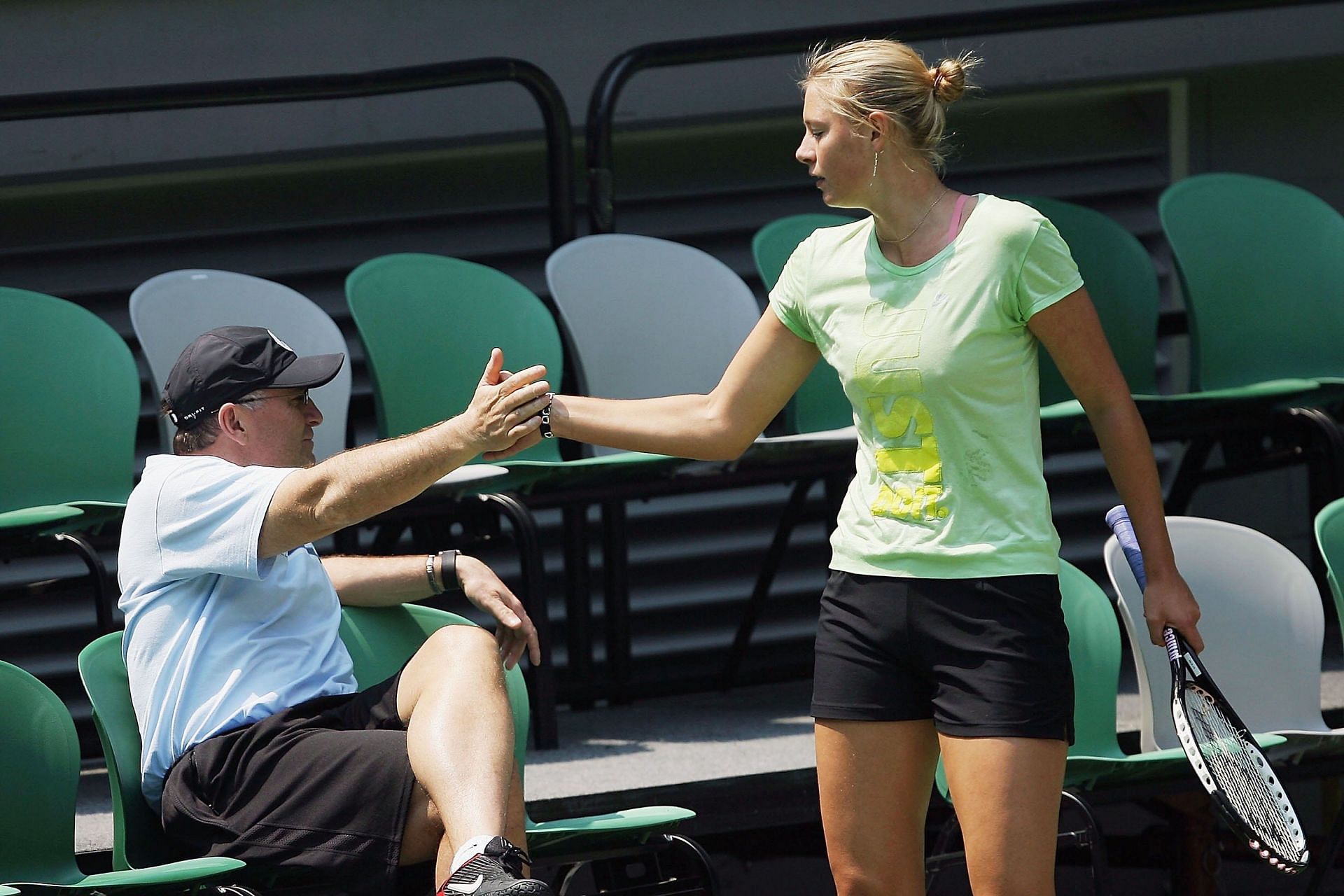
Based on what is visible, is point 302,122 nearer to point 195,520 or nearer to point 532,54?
point 532,54

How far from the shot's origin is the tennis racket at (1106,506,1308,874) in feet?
7.74

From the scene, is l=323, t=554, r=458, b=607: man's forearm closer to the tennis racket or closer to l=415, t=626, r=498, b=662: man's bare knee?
l=415, t=626, r=498, b=662: man's bare knee

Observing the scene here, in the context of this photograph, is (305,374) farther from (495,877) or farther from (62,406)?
(62,406)

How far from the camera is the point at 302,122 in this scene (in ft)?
16.6

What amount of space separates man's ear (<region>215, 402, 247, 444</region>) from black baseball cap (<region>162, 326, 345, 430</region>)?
13mm

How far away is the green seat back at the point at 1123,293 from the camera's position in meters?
4.77

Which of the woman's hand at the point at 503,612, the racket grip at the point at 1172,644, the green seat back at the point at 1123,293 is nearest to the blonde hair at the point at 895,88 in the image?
the racket grip at the point at 1172,644

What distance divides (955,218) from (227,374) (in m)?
1.34

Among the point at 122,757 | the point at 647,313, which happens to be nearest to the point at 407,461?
the point at 122,757

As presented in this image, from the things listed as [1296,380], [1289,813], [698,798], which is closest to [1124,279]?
[1296,380]

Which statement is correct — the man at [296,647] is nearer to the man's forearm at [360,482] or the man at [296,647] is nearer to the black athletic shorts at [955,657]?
the man's forearm at [360,482]

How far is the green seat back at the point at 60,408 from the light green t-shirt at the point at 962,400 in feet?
7.45

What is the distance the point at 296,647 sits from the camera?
292cm

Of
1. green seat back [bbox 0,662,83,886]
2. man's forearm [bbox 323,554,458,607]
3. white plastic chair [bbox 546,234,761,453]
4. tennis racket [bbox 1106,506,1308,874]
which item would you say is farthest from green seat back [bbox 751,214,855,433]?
green seat back [bbox 0,662,83,886]
